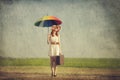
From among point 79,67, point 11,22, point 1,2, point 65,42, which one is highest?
point 1,2

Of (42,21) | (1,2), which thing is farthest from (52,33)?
(1,2)

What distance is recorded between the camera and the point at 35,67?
18.7ft

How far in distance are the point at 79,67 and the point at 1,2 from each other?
1895 millimetres

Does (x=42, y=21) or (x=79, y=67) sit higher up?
(x=42, y=21)

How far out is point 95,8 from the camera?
576cm

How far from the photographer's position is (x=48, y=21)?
18.9ft

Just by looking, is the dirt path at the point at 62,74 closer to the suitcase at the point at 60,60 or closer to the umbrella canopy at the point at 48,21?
the suitcase at the point at 60,60

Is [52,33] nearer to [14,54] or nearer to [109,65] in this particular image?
[14,54]

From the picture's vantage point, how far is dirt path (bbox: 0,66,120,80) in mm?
5641

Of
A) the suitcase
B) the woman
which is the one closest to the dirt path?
the suitcase

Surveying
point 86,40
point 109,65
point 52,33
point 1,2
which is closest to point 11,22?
point 1,2

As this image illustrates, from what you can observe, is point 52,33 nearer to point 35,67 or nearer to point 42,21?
point 42,21

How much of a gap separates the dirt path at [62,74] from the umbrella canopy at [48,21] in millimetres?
797

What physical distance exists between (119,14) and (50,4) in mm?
1288
